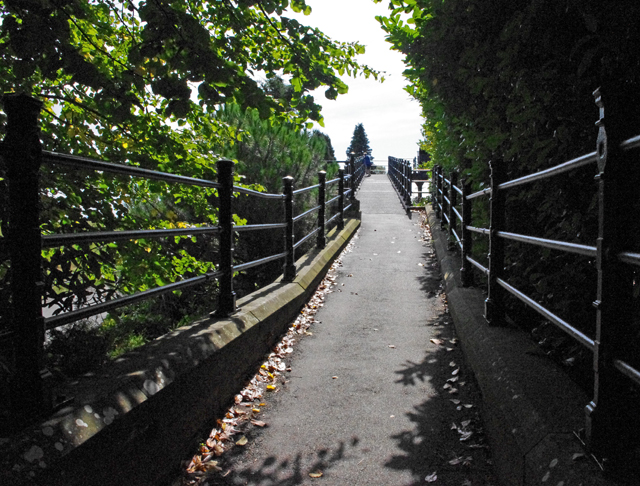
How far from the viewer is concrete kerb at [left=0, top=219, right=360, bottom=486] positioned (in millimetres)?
1804

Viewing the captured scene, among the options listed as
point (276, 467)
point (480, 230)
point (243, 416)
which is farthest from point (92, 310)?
point (480, 230)

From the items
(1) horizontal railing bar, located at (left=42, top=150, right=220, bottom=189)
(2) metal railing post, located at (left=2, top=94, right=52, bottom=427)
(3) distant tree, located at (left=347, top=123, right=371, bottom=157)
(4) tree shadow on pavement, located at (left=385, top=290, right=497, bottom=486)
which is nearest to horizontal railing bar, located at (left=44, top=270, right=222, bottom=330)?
(2) metal railing post, located at (left=2, top=94, right=52, bottom=427)

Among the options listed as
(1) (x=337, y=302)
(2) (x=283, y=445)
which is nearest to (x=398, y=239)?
(1) (x=337, y=302)

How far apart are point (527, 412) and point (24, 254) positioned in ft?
6.94

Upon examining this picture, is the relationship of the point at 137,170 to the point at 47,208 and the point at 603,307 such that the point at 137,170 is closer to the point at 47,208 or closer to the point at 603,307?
the point at 47,208

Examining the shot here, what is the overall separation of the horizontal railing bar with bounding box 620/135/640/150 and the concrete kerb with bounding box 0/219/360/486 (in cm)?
213

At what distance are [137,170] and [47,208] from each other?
1187mm

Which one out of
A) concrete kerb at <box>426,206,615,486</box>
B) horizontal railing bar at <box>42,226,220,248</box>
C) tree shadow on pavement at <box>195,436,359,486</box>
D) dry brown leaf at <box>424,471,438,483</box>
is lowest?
tree shadow on pavement at <box>195,436,359,486</box>

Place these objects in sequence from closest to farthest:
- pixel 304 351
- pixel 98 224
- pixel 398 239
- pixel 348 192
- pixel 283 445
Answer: pixel 283 445, pixel 98 224, pixel 304 351, pixel 398 239, pixel 348 192

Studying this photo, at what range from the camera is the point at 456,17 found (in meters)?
3.99

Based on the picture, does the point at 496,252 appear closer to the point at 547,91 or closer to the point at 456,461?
the point at 547,91

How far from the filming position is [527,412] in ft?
7.37

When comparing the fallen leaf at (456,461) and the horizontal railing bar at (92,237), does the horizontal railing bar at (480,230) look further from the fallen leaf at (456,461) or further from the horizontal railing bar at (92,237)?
the horizontal railing bar at (92,237)

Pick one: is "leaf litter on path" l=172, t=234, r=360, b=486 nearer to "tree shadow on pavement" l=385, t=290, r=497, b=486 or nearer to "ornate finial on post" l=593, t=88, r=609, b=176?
"tree shadow on pavement" l=385, t=290, r=497, b=486
